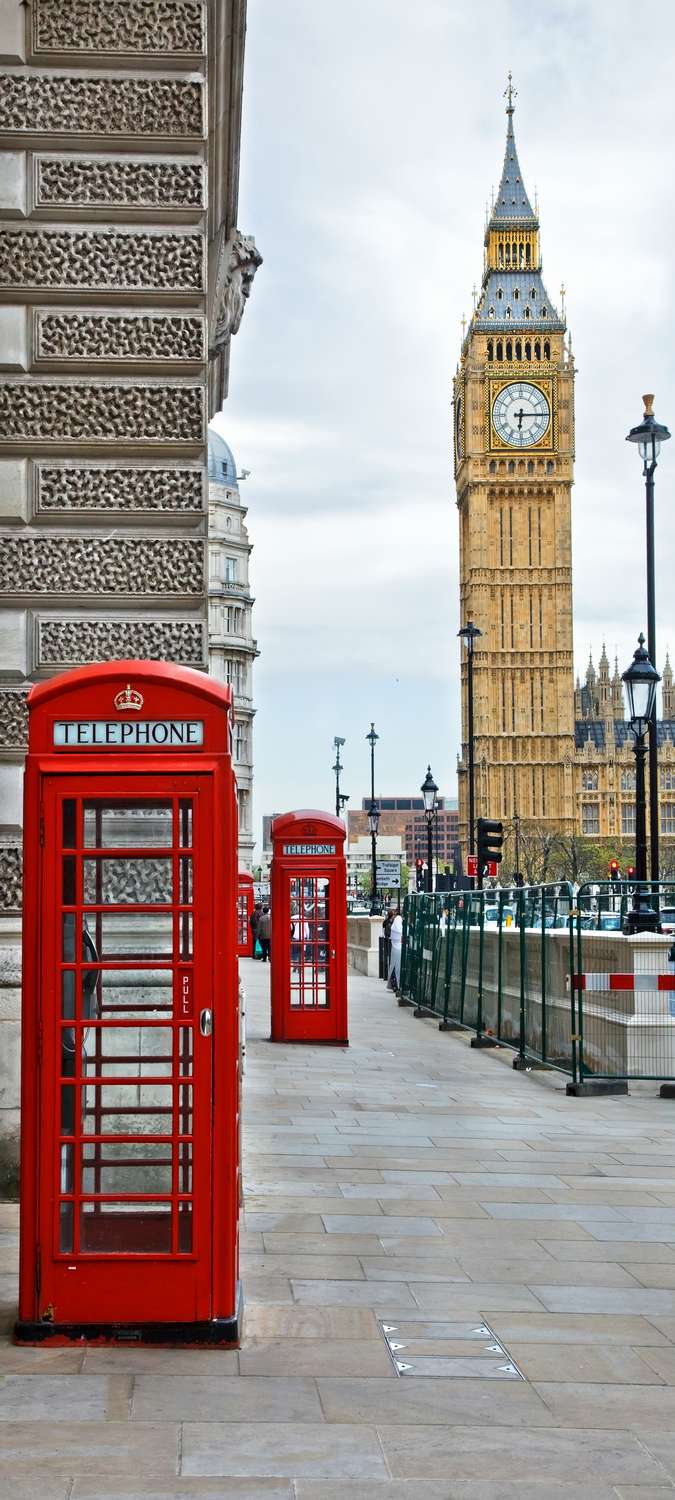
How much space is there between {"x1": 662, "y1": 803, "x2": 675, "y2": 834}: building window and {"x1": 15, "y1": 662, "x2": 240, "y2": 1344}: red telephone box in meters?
121

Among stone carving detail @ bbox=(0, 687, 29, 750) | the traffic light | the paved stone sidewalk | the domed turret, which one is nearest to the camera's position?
the paved stone sidewalk

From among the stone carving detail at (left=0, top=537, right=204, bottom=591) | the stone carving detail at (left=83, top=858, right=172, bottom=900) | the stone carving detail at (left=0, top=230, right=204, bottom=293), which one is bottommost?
the stone carving detail at (left=83, top=858, right=172, bottom=900)

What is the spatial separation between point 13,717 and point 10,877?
78 centimetres

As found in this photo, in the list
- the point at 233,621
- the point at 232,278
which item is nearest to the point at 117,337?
the point at 232,278

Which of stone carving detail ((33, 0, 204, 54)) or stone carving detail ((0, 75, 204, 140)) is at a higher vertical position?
stone carving detail ((33, 0, 204, 54))

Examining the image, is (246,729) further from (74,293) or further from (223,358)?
(74,293)

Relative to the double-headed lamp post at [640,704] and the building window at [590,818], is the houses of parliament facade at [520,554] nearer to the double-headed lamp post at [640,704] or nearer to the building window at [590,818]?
the building window at [590,818]

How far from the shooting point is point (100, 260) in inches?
324

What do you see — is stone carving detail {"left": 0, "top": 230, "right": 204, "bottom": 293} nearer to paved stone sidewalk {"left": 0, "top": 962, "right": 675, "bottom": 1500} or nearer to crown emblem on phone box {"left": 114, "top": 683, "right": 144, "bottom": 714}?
crown emblem on phone box {"left": 114, "top": 683, "right": 144, "bottom": 714}

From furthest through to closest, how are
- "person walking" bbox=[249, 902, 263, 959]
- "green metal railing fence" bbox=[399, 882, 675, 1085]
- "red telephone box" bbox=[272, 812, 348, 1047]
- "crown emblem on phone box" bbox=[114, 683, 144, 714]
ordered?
"person walking" bbox=[249, 902, 263, 959] → "red telephone box" bbox=[272, 812, 348, 1047] → "green metal railing fence" bbox=[399, 882, 675, 1085] → "crown emblem on phone box" bbox=[114, 683, 144, 714]

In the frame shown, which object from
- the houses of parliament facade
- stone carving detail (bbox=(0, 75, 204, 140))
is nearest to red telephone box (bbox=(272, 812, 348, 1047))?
stone carving detail (bbox=(0, 75, 204, 140))

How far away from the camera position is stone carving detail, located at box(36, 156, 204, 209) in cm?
823

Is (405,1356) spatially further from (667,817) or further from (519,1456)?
(667,817)

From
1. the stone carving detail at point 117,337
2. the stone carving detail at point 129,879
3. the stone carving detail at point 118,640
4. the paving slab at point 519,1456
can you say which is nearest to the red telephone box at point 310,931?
the stone carving detail at point 118,640
